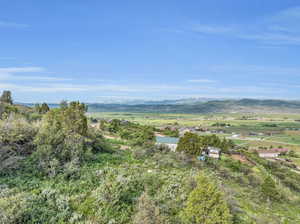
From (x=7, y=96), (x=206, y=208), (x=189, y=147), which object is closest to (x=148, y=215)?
(x=206, y=208)

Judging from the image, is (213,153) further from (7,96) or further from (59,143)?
(7,96)

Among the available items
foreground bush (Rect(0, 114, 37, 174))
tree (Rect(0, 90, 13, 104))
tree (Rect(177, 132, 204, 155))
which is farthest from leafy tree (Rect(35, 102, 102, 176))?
tree (Rect(0, 90, 13, 104))

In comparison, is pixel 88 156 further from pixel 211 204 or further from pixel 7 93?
pixel 7 93

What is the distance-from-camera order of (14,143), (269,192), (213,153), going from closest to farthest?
(14,143)
(269,192)
(213,153)

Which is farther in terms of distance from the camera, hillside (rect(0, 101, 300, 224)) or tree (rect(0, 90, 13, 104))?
tree (rect(0, 90, 13, 104))

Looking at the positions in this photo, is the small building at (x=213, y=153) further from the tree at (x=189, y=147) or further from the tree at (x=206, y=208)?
the tree at (x=206, y=208)

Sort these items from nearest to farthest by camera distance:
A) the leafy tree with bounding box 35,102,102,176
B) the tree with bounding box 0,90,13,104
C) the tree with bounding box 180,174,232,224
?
the tree with bounding box 180,174,232,224 < the leafy tree with bounding box 35,102,102,176 < the tree with bounding box 0,90,13,104

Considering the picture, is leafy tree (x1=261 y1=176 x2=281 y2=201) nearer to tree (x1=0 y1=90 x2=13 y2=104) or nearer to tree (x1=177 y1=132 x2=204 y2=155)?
tree (x1=177 y1=132 x2=204 y2=155)

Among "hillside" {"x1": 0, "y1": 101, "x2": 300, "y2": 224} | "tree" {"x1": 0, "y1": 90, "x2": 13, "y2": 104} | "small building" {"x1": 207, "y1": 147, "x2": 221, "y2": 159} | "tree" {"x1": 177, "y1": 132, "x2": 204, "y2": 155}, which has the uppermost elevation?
"tree" {"x1": 0, "y1": 90, "x2": 13, "y2": 104}

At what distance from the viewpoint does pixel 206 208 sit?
937cm

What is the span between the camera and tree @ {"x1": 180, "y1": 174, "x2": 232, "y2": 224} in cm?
913

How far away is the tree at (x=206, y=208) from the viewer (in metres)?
9.13

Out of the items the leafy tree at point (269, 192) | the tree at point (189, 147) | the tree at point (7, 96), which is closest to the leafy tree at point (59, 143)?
the tree at point (189, 147)

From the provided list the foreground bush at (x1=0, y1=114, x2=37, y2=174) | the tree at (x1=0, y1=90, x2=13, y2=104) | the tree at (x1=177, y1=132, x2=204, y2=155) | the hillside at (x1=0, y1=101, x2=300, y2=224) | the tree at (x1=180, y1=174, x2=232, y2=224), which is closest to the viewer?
the tree at (x1=180, y1=174, x2=232, y2=224)
